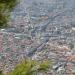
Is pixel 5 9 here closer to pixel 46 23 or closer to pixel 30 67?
pixel 30 67

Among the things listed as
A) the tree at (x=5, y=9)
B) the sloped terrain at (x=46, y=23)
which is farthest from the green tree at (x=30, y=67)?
the sloped terrain at (x=46, y=23)

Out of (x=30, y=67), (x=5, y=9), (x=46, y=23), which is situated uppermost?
(x=5, y=9)

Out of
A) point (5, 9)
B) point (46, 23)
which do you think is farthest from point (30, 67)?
point (46, 23)

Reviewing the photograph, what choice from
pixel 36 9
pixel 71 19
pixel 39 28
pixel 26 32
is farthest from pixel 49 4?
pixel 26 32

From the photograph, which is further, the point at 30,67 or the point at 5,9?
the point at 5,9

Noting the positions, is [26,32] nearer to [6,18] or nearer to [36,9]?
[36,9]

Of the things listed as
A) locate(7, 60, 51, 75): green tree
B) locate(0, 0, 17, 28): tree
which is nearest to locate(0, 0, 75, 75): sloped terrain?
locate(0, 0, 17, 28): tree

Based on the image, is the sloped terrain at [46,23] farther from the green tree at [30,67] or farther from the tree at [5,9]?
the green tree at [30,67]

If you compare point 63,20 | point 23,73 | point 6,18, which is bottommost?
point 63,20
